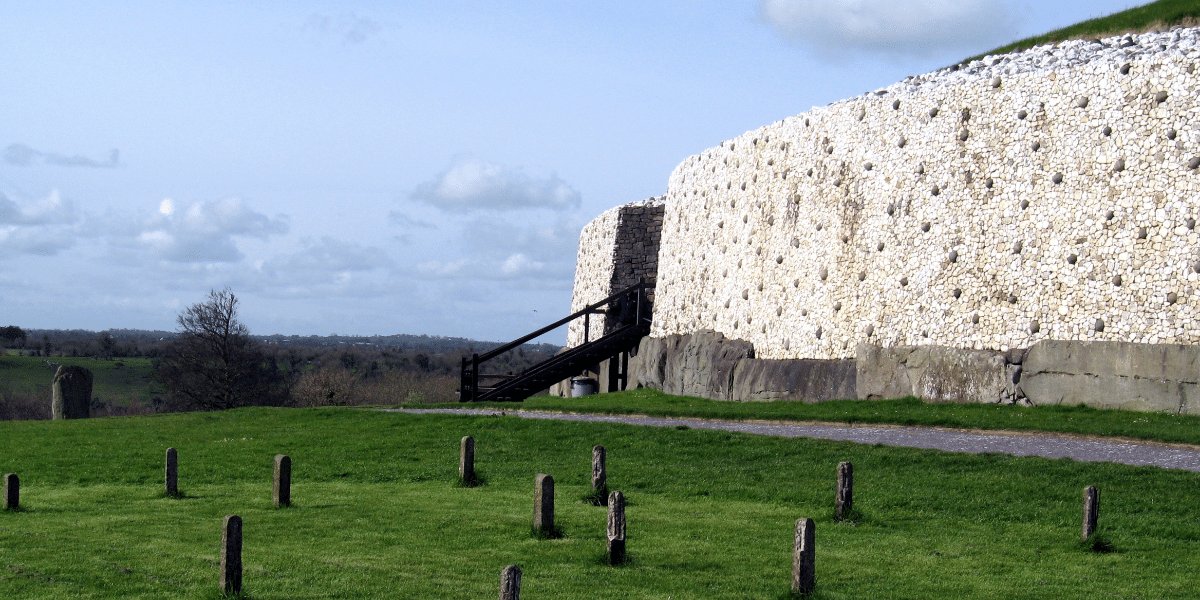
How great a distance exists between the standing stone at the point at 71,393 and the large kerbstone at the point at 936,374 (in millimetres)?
20630

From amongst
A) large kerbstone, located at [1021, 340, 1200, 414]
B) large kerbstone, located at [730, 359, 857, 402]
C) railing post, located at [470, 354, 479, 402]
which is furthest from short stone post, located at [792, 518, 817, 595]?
railing post, located at [470, 354, 479, 402]

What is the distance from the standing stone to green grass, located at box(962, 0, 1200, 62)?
2502 centimetres

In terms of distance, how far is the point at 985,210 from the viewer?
26.6 meters

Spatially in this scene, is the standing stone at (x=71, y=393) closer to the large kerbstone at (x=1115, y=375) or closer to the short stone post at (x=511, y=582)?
the large kerbstone at (x=1115, y=375)

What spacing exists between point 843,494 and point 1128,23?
20.6 meters

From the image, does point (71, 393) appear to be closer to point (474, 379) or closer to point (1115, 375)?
point (474, 379)

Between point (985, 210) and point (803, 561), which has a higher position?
point (985, 210)

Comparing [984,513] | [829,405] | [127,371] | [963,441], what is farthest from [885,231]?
[127,371]

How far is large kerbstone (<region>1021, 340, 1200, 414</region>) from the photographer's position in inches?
893

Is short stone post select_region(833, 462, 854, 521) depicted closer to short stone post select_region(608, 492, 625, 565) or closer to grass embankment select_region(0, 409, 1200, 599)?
grass embankment select_region(0, 409, 1200, 599)

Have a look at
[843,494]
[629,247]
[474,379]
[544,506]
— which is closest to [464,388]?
[474,379]

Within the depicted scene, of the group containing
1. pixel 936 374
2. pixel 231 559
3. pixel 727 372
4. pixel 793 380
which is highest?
pixel 936 374

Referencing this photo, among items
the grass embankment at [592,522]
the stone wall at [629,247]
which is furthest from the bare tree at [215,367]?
the grass embankment at [592,522]

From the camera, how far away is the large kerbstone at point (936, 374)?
25594mm
